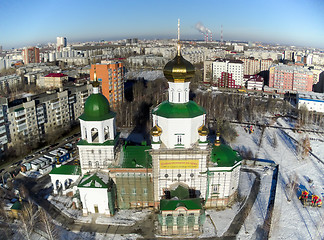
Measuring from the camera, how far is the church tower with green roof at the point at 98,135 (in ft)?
52.2

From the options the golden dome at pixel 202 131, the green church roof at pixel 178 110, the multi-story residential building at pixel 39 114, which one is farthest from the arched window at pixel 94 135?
the multi-story residential building at pixel 39 114

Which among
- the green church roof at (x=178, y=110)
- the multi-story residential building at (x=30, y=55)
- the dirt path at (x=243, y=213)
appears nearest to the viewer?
the dirt path at (x=243, y=213)

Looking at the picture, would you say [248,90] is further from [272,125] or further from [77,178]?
[77,178]

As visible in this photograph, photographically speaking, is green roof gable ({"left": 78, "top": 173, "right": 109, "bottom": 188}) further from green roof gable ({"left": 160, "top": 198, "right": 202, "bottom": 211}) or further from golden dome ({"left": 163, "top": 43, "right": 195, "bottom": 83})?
golden dome ({"left": 163, "top": 43, "right": 195, "bottom": 83})

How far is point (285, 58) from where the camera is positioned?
93188mm

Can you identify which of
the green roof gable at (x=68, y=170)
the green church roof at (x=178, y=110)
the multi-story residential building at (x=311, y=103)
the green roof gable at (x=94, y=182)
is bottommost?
the green roof gable at (x=68, y=170)

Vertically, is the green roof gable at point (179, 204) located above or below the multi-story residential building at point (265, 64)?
below

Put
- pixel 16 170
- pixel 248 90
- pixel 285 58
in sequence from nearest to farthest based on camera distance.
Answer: pixel 16 170 → pixel 248 90 → pixel 285 58

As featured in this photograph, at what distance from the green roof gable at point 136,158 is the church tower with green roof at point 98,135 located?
0.87 m

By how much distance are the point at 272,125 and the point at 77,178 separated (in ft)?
80.5


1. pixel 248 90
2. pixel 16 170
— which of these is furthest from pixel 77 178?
A: pixel 248 90

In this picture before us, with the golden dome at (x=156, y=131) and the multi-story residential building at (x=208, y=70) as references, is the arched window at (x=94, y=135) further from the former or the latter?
the multi-story residential building at (x=208, y=70)

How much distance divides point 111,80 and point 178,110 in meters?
24.4

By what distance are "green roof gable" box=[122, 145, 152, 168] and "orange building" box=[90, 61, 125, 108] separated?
→ 2099 centimetres
